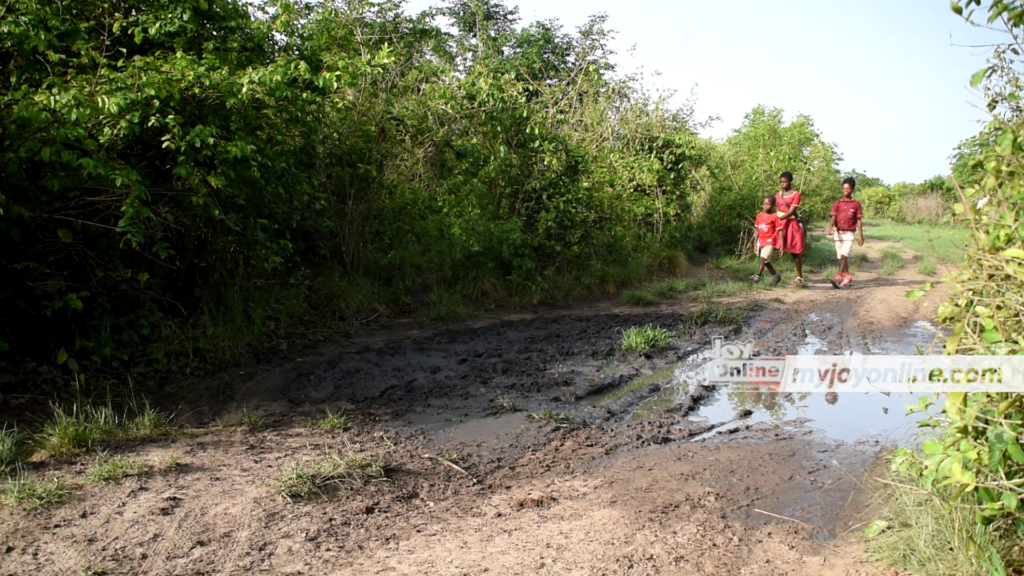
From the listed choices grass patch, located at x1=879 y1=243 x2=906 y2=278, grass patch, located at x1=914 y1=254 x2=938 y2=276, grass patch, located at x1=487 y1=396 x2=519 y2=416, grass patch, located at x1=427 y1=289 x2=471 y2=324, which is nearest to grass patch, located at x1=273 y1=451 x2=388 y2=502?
grass patch, located at x1=487 y1=396 x2=519 y2=416

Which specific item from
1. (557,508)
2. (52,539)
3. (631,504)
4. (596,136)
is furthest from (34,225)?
(596,136)

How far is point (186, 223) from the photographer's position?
6258 millimetres

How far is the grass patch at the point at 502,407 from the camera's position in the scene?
5544 millimetres

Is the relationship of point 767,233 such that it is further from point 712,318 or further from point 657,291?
point 712,318

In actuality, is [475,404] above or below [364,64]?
below

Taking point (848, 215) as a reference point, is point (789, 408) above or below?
below

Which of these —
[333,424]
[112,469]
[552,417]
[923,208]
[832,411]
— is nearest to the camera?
[112,469]

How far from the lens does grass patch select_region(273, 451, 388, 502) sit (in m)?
3.88

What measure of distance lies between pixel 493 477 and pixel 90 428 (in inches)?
99.1

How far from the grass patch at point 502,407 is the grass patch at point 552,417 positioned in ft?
0.63

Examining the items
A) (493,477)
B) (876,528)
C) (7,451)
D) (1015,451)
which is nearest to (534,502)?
(493,477)

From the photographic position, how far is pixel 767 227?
465 inches

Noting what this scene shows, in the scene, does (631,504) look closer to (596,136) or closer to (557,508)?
(557,508)

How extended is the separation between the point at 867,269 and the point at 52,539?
14953mm
